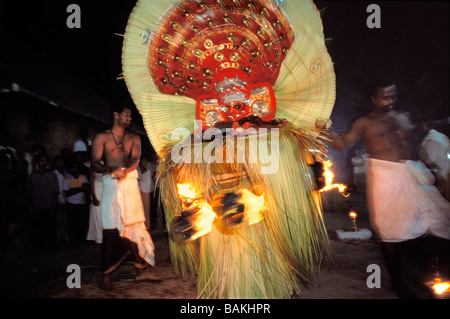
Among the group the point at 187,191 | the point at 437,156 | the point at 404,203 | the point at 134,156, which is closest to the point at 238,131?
the point at 187,191

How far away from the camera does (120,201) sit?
2570 millimetres

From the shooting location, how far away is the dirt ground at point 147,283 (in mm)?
2089

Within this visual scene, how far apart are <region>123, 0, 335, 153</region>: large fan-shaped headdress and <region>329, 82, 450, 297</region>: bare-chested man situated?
0.52 metres

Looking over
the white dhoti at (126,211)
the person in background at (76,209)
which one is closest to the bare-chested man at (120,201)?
the white dhoti at (126,211)

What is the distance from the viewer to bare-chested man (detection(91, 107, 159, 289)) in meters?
2.50

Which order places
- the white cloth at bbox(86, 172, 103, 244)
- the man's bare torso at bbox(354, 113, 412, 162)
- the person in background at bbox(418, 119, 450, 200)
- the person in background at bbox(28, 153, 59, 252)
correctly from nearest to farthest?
the man's bare torso at bbox(354, 113, 412, 162) → the person in background at bbox(418, 119, 450, 200) → the person in background at bbox(28, 153, 59, 252) → the white cloth at bbox(86, 172, 103, 244)

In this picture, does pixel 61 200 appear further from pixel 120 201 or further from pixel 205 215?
pixel 205 215

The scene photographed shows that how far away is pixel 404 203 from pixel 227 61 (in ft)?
6.00

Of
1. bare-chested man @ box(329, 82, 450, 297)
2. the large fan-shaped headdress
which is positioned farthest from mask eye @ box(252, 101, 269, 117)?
bare-chested man @ box(329, 82, 450, 297)

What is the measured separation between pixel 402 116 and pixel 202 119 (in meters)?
1.75

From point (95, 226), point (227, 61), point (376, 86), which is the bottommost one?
point (95, 226)

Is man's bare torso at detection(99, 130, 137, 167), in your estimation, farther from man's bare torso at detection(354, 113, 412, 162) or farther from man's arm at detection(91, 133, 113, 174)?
man's bare torso at detection(354, 113, 412, 162)
